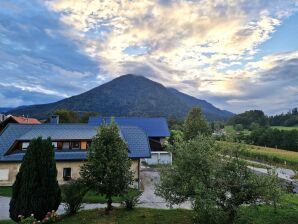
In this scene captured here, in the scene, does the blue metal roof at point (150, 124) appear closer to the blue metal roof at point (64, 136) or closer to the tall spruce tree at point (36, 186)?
the blue metal roof at point (64, 136)

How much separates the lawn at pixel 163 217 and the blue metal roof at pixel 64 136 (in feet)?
50.1

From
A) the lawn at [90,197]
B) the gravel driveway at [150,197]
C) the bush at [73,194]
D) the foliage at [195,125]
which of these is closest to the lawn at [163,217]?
the bush at [73,194]

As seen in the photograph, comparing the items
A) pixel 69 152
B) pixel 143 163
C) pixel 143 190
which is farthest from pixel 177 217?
pixel 143 163

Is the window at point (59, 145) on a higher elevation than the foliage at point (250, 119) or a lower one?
lower

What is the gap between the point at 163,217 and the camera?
65.0ft

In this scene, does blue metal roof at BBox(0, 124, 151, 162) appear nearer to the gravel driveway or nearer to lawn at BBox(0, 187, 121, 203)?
lawn at BBox(0, 187, 121, 203)

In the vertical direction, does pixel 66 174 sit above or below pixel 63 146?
below

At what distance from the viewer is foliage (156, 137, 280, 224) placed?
13.6 m

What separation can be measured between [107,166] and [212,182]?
28.6ft

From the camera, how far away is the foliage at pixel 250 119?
481ft

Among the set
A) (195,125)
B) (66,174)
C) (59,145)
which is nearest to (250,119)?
(195,125)

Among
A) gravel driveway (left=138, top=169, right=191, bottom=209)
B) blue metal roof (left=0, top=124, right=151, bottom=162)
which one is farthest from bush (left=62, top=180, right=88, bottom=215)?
blue metal roof (left=0, top=124, right=151, bottom=162)

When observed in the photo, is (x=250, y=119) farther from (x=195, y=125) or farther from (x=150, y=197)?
(x=150, y=197)

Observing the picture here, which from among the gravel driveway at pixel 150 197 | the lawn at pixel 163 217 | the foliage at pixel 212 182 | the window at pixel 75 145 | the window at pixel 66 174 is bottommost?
the gravel driveway at pixel 150 197
